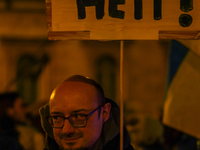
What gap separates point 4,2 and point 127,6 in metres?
6.49

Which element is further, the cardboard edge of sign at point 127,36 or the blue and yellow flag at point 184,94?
the blue and yellow flag at point 184,94

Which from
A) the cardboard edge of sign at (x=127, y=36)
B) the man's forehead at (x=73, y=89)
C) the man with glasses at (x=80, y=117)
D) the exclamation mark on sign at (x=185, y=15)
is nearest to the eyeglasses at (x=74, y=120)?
the man with glasses at (x=80, y=117)

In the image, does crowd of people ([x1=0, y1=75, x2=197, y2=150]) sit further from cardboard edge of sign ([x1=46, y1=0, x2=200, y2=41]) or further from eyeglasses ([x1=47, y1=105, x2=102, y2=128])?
cardboard edge of sign ([x1=46, y1=0, x2=200, y2=41])

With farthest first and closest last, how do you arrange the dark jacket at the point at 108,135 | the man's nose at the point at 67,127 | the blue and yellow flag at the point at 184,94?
the blue and yellow flag at the point at 184,94 < the dark jacket at the point at 108,135 < the man's nose at the point at 67,127

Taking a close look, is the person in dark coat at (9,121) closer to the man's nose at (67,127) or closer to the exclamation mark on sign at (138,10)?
A: the man's nose at (67,127)

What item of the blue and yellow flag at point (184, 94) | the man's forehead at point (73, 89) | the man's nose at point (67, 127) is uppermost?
the man's forehead at point (73, 89)

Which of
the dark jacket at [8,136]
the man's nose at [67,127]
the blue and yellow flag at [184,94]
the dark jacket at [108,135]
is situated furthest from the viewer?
the dark jacket at [8,136]

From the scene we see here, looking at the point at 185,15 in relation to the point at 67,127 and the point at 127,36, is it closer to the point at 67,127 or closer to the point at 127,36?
the point at 127,36

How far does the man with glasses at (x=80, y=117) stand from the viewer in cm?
189

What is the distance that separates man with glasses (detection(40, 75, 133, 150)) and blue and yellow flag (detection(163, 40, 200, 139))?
4.13ft

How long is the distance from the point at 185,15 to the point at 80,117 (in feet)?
2.49

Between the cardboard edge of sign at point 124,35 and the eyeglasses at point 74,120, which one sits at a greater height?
the cardboard edge of sign at point 124,35

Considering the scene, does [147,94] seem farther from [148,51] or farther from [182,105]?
[182,105]

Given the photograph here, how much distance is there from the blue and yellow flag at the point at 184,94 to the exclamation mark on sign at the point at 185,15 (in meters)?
1.22
